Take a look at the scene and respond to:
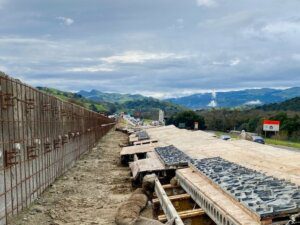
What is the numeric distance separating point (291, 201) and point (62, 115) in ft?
40.1

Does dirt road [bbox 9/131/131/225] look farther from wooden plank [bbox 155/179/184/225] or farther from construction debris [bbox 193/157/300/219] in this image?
construction debris [bbox 193/157/300/219]

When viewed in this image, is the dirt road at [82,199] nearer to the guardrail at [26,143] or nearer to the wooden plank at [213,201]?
the guardrail at [26,143]

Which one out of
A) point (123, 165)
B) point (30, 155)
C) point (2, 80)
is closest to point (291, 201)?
point (2, 80)

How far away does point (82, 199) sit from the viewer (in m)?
13.3

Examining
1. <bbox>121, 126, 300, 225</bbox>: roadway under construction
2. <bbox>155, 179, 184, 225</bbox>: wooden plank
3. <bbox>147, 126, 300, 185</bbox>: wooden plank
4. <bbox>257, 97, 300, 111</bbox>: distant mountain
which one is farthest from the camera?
<bbox>257, 97, 300, 111</bbox>: distant mountain

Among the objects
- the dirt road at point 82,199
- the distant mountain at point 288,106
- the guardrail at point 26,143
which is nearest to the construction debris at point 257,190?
the dirt road at point 82,199

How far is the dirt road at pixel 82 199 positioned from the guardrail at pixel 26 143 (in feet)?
1.13

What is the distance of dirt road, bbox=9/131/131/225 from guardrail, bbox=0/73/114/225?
345 mm

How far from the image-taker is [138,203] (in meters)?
11.2

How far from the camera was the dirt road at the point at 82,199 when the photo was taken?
420 inches

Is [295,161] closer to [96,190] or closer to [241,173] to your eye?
[241,173]

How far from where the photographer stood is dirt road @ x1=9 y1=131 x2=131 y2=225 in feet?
35.0

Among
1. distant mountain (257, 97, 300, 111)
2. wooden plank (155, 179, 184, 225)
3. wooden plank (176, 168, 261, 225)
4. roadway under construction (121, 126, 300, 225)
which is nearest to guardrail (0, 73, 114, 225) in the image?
roadway under construction (121, 126, 300, 225)

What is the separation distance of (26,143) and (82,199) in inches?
116
